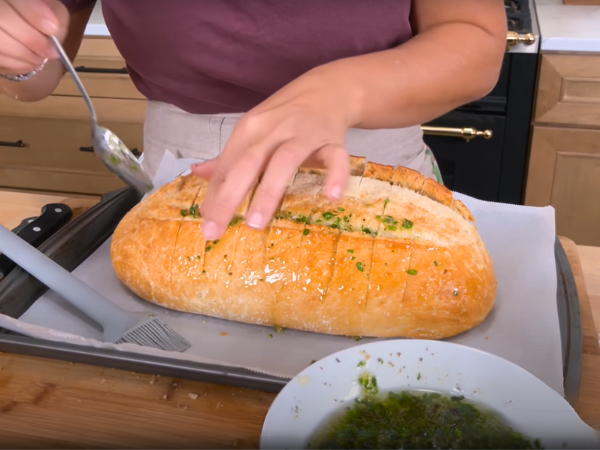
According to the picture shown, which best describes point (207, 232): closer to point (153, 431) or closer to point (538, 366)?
point (153, 431)

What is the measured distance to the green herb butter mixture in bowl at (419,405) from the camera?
0.60 m

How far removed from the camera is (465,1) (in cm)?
110

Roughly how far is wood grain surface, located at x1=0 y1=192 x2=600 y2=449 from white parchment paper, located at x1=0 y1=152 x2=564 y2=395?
0.04m

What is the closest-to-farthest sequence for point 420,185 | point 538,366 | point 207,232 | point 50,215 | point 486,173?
1. point 207,232
2. point 538,366
3. point 420,185
4. point 50,215
5. point 486,173

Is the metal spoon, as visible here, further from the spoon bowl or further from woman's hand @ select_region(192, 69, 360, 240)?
woman's hand @ select_region(192, 69, 360, 240)

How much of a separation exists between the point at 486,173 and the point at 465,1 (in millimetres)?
1201

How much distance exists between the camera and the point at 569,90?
1994 mm

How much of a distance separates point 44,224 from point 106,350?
478 millimetres

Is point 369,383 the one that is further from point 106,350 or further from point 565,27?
point 565,27

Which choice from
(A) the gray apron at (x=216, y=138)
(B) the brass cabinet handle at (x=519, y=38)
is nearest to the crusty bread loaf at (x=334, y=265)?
(A) the gray apron at (x=216, y=138)

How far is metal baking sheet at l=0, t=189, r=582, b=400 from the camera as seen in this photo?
2.63 ft

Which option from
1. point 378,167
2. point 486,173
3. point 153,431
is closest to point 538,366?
point 378,167

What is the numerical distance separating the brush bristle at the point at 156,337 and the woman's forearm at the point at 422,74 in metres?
0.45

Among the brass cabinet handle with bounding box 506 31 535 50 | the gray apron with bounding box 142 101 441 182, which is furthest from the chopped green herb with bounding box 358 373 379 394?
the brass cabinet handle with bounding box 506 31 535 50
